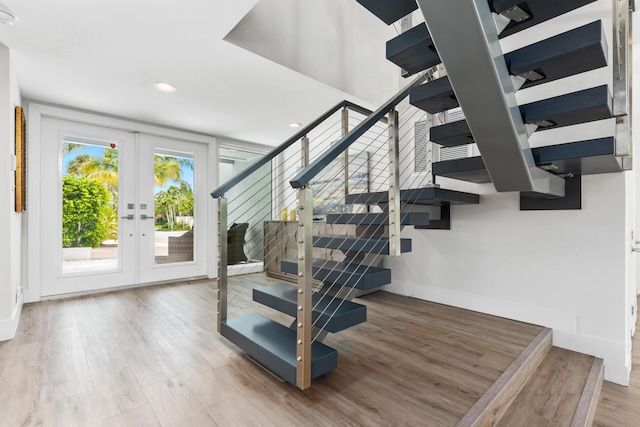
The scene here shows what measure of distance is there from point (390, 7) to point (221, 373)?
6.64 feet

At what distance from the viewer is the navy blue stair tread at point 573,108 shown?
1.38 metres

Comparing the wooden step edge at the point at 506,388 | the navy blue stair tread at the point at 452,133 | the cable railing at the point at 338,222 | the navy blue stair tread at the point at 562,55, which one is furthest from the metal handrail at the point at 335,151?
the wooden step edge at the point at 506,388

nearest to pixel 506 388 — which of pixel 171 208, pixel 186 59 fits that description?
pixel 186 59

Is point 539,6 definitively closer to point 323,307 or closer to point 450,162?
point 450,162

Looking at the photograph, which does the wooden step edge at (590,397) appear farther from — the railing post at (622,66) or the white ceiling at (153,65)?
the white ceiling at (153,65)

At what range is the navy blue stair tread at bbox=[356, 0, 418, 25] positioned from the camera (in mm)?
1401

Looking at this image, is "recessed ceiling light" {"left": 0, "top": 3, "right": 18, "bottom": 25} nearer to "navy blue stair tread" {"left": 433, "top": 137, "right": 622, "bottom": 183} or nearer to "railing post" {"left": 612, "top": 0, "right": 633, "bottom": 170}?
"navy blue stair tread" {"left": 433, "top": 137, "right": 622, "bottom": 183}

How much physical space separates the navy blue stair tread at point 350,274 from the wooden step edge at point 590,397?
1.09m

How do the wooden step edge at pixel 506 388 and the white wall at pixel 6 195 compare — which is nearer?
the wooden step edge at pixel 506 388

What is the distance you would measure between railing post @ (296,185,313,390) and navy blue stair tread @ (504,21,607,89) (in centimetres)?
107

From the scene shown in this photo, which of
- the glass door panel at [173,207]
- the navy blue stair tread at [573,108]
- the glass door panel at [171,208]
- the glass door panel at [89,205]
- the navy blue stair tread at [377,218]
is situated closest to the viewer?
the navy blue stair tread at [573,108]

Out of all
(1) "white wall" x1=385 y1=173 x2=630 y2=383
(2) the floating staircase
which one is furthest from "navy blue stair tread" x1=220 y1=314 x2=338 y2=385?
(1) "white wall" x1=385 y1=173 x2=630 y2=383

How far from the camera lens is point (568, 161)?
1809mm

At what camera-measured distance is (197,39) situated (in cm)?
223
